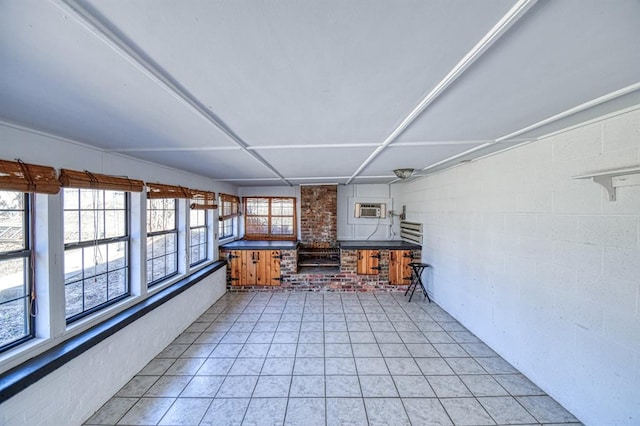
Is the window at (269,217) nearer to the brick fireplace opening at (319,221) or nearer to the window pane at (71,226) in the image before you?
the brick fireplace opening at (319,221)

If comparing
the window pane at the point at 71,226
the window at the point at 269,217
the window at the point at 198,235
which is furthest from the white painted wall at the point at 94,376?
the window at the point at 269,217

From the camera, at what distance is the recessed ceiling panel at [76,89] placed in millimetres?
808

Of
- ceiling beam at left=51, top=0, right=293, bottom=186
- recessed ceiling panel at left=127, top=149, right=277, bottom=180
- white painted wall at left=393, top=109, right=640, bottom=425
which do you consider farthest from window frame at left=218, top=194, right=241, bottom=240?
white painted wall at left=393, top=109, right=640, bottom=425

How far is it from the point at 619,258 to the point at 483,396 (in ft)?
5.29

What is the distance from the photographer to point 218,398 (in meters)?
2.29

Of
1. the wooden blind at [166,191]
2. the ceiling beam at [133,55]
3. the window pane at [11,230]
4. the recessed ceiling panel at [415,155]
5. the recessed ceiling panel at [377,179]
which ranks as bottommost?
the window pane at [11,230]

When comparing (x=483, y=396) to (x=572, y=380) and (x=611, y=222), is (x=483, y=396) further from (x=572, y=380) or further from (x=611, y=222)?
(x=611, y=222)

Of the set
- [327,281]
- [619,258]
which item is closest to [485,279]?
[619,258]

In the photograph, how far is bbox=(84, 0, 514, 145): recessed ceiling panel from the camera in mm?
770

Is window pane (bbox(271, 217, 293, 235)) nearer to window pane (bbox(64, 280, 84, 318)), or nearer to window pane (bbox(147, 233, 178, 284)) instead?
window pane (bbox(147, 233, 178, 284))

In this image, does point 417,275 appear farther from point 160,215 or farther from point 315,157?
point 160,215

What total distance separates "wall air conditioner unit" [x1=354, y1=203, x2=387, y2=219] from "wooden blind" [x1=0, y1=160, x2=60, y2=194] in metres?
5.29

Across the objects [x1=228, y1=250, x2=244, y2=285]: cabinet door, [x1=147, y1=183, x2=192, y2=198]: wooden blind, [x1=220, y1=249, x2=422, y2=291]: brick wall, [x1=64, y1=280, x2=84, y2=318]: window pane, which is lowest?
[x1=220, y1=249, x2=422, y2=291]: brick wall

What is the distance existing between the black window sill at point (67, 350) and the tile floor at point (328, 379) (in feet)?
2.05
